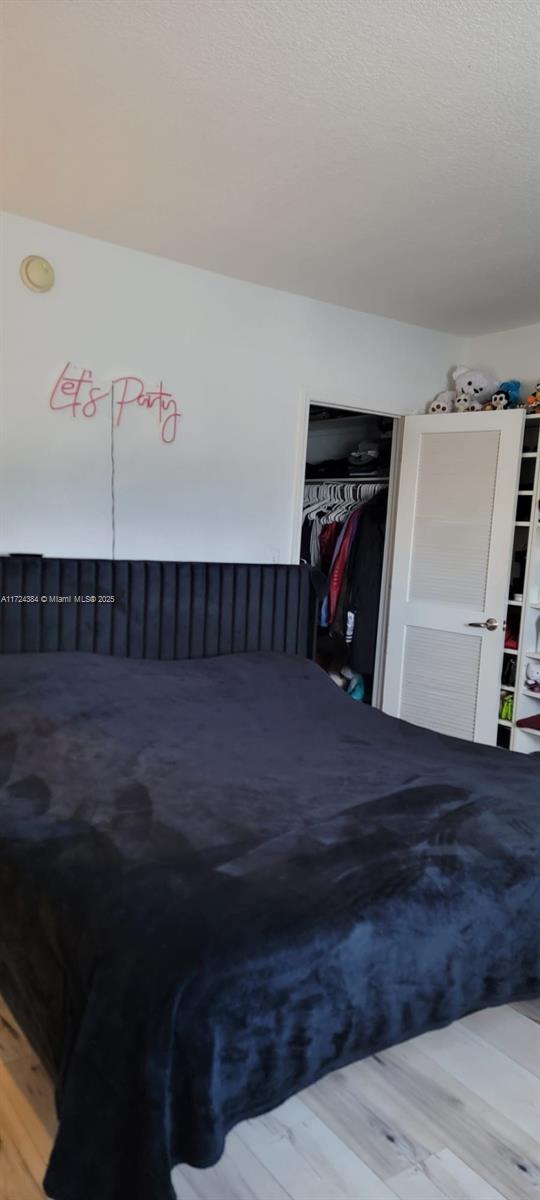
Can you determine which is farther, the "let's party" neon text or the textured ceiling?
the "let's party" neon text

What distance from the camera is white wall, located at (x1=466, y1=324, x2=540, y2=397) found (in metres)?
3.79

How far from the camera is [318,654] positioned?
4.73 metres

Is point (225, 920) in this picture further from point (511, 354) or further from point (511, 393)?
point (511, 354)

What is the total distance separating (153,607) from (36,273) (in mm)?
1358

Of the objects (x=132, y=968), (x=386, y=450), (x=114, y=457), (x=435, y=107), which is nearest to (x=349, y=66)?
(x=435, y=107)

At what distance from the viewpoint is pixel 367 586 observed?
4184 mm

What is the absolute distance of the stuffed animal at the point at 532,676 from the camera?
141 inches

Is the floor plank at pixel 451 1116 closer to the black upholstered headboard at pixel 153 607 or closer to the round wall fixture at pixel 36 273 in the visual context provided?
the black upholstered headboard at pixel 153 607

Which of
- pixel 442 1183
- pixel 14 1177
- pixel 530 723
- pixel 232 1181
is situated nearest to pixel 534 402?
pixel 530 723

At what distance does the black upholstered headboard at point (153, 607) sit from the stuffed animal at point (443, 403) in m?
1.17

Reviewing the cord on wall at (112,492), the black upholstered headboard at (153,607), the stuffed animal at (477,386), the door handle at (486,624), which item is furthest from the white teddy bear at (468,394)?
the cord on wall at (112,492)

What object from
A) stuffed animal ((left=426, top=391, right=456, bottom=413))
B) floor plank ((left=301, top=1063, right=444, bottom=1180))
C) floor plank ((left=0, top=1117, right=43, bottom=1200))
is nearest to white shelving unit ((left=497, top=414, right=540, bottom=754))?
stuffed animal ((left=426, top=391, right=456, bottom=413))

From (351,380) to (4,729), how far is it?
243cm

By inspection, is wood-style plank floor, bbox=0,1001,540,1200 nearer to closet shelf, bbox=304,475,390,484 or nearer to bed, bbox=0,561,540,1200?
bed, bbox=0,561,540,1200
